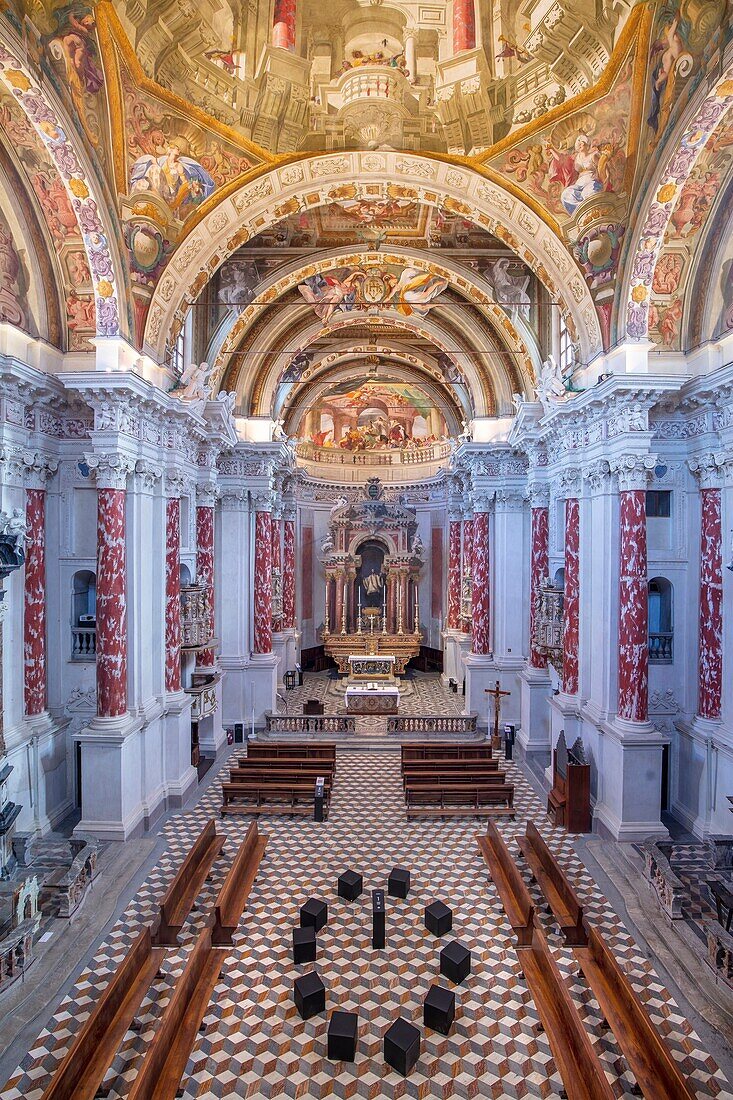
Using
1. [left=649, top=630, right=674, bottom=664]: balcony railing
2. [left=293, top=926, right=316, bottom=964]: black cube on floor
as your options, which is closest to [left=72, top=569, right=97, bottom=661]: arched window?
[left=293, top=926, right=316, bottom=964]: black cube on floor

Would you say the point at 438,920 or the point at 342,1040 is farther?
the point at 438,920

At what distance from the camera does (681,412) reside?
12039 millimetres

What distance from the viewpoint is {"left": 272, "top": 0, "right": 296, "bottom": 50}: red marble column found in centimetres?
936

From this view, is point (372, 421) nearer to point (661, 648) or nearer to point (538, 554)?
point (538, 554)

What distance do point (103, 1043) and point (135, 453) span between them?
341 inches

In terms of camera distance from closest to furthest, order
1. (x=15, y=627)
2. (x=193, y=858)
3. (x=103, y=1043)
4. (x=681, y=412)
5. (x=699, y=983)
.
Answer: (x=103, y=1043) → (x=699, y=983) → (x=193, y=858) → (x=15, y=627) → (x=681, y=412)

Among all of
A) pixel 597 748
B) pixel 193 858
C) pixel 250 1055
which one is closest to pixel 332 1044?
pixel 250 1055

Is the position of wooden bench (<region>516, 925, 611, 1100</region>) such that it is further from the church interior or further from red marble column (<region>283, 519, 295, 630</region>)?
red marble column (<region>283, 519, 295, 630</region>)

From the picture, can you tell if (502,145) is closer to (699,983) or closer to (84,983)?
(699,983)

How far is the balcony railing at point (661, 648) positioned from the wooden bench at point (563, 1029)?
6.22 metres

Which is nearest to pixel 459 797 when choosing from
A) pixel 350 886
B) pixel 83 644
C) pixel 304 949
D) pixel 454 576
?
pixel 350 886

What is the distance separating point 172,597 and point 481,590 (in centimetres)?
986

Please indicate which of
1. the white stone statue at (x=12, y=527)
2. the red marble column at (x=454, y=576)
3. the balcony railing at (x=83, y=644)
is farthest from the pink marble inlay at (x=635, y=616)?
the red marble column at (x=454, y=576)

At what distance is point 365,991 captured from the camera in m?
7.63
